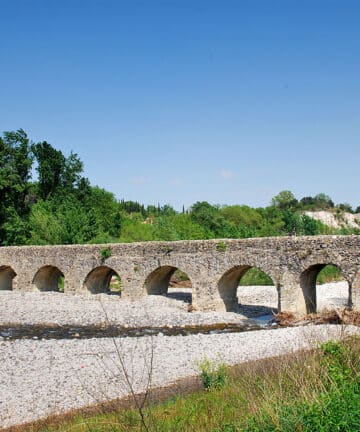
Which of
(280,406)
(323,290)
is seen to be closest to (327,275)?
(323,290)

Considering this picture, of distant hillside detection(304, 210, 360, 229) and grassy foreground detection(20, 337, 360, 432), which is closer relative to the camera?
grassy foreground detection(20, 337, 360, 432)

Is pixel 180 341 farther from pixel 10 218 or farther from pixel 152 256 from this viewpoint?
pixel 10 218

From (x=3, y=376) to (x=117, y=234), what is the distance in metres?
42.7

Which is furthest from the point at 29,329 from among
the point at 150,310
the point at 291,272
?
the point at 291,272

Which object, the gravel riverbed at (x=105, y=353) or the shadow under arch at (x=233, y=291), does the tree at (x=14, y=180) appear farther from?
the shadow under arch at (x=233, y=291)

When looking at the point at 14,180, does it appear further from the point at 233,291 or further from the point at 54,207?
the point at 233,291

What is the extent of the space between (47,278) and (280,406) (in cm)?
2902

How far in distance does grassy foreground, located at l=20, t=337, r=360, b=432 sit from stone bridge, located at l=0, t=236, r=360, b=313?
1074 centimetres

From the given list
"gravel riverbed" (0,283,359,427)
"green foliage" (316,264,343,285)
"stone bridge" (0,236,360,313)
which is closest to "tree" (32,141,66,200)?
"stone bridge" (0,236,360,313)

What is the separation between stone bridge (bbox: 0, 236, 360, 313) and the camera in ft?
63.7

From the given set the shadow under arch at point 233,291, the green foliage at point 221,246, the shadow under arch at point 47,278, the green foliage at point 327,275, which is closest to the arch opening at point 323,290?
the green foliage at point 327,275

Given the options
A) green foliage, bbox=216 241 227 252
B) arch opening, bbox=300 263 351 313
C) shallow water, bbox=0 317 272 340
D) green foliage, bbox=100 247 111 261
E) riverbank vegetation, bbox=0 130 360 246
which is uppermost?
riverbank vegetation, bbox=0 130 360 246

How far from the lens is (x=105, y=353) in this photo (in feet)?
47.8

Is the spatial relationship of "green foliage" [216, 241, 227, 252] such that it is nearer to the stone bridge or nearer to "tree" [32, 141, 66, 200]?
the stone bridge
